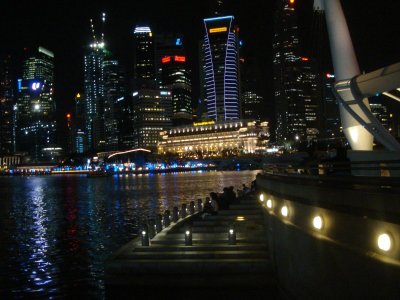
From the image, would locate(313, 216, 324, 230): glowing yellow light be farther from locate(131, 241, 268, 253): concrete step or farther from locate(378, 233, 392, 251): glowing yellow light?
locate(131, 241, 268, 253): concrete step

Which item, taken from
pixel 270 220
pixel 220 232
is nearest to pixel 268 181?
pixel 270 220

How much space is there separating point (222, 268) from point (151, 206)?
3599cm

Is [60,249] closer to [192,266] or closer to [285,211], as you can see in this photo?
[192,266]

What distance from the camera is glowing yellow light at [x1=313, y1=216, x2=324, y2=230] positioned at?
10.6 metres

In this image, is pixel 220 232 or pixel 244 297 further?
pixel 220 232

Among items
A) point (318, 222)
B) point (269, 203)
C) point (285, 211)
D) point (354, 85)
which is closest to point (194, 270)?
point (269, 203)

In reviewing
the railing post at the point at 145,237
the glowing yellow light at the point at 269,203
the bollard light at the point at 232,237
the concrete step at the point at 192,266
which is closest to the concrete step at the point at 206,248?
the bollard light at the point at 232,237

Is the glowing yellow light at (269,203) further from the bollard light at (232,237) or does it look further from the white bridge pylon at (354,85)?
the white bridge pylon at (354,85)

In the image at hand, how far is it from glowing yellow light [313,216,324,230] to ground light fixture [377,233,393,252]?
2241 mm

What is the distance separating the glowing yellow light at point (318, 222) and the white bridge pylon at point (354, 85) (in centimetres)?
1023

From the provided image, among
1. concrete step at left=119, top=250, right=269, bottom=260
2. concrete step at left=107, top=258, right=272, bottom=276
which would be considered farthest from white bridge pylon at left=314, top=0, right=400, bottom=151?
concrete step at left=107, top=258, right=272, bottom=276

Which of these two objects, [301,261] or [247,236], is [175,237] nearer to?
[247,236]

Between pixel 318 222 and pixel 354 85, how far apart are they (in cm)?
1402

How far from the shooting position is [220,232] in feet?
67.6
